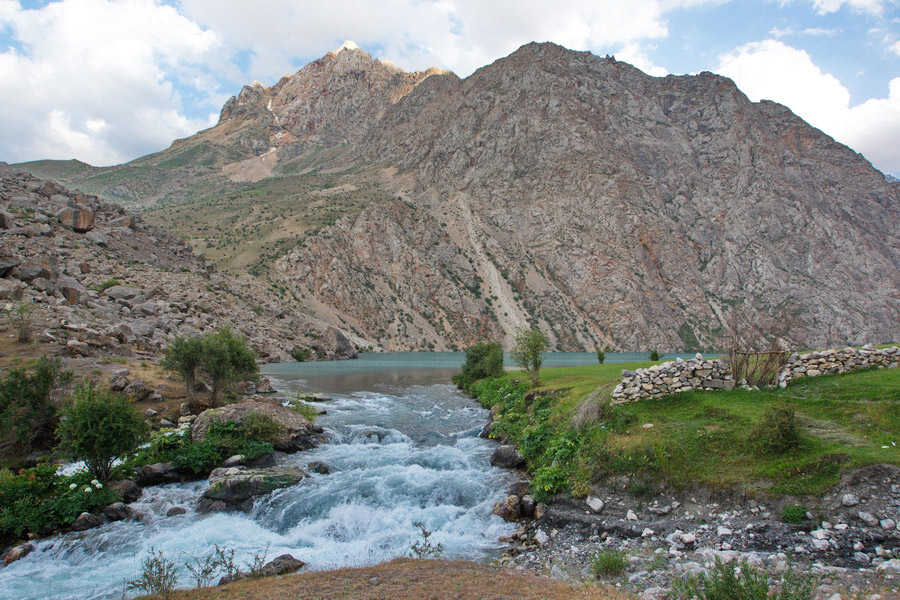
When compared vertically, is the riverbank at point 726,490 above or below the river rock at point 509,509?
above

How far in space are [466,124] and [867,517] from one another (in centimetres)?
16369

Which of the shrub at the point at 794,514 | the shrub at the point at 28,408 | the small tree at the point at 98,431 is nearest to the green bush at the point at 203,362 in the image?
the shrub at the point at 28,408

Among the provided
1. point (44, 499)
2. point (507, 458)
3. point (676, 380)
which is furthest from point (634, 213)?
point (44, 499)

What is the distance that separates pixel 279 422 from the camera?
58.6 ft

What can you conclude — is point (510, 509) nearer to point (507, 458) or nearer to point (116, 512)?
point (507, 458)

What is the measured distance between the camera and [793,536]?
7.83m

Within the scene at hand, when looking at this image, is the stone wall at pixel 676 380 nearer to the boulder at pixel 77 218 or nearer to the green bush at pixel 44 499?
the green bush at pixel 44 499

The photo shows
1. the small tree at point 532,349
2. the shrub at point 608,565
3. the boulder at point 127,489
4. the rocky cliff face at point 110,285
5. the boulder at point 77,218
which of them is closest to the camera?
the shrub at point 608,565

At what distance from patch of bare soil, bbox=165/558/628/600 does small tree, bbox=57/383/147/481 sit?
21.8 feet

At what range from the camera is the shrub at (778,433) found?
32.0 ft

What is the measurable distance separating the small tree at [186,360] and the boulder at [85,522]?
917cm

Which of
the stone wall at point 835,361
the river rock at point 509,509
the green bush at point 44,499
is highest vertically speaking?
the stone wall at point 835,361

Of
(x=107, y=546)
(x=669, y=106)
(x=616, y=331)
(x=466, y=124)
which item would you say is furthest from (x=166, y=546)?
(x=669, y=106)

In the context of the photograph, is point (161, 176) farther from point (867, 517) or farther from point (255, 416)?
point (867, 517)
